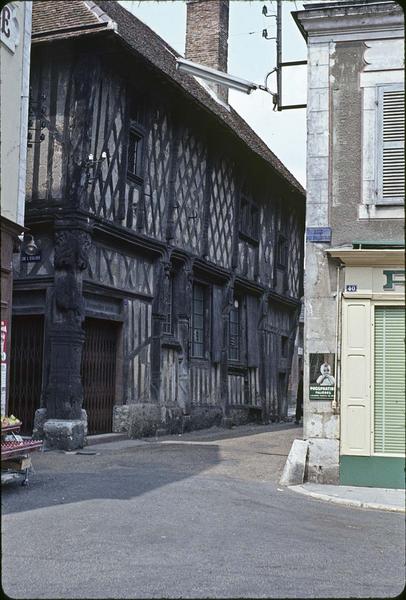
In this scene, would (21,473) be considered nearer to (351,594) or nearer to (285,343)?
(351,594)

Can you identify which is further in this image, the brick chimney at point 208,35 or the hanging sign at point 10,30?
the brick chimney at point 208,35

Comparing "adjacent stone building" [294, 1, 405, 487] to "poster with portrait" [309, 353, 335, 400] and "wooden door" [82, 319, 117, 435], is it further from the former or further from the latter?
"wooden door" [82, 319, 117, 435]

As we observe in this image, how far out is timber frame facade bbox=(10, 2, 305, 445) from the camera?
11.1m

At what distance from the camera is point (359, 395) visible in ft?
26.5

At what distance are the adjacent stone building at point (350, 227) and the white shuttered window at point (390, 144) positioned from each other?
0.04 ft

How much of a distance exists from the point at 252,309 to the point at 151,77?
24.1ft

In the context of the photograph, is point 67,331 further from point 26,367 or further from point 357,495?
point 357,495

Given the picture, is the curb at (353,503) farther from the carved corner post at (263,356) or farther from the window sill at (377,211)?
the carved corner post at (263,356)

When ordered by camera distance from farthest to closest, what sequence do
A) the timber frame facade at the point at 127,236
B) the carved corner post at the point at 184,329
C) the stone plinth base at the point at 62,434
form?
1. the carved corner post at the point at 184,329
2. the timber frame facade at the point at 127,236
3. the stone plinth base at the point at 62,434

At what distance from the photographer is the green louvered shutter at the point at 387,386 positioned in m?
6.51

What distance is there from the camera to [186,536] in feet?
17.3

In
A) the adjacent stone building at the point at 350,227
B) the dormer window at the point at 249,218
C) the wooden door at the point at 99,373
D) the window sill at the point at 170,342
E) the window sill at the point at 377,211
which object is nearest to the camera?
the adjacent stone building at the point at 350,227

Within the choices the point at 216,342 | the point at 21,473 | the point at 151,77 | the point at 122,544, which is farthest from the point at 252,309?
the point at 122,544

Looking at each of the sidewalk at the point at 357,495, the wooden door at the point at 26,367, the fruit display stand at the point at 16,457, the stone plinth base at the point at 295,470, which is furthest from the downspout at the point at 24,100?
the sidewalk at the point at 357,495
